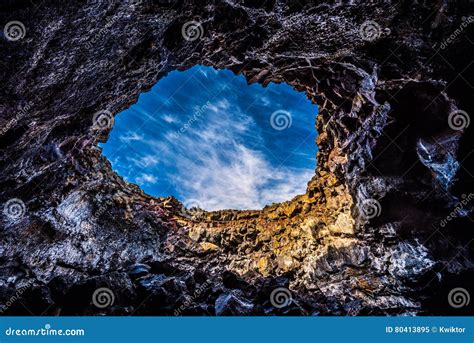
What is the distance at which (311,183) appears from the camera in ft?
41.2

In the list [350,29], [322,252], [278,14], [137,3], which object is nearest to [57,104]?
[137,3]

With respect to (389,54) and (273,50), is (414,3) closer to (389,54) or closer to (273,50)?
(389,54)

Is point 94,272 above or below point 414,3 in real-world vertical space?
below

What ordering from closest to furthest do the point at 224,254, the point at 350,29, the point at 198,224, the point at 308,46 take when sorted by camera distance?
the point at 350,29
the point at 308,46
the point at 224,254
the point at 198,224

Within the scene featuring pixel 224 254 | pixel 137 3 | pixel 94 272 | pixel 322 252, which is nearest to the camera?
pixel 137 3

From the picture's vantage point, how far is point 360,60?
7746mm

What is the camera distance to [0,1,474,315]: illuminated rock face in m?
5.98

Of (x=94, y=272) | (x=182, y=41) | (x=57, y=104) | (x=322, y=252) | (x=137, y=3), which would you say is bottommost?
(x=94, y=272)

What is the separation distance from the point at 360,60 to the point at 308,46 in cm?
155

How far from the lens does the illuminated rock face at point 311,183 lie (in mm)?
5980

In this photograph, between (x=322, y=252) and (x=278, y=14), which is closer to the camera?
(x=278, y=14)

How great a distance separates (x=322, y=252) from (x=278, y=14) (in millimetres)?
8727

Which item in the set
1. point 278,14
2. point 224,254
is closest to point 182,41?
point 278,14

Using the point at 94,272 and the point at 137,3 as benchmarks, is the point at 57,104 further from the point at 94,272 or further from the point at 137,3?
the point at 94,272
